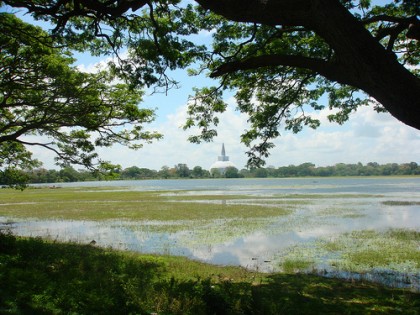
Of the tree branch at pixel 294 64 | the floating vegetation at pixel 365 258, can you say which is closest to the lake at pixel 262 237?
the floating vegetation at pixel 365 258

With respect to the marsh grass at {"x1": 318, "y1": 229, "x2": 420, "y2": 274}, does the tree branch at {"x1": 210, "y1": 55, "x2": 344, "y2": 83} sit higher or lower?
higher

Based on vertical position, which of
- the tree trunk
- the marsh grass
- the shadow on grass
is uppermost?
the tree trunk

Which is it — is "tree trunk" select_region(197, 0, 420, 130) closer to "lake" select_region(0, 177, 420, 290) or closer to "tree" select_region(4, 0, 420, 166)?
"tree" select_region(4, 0, 420, 166)

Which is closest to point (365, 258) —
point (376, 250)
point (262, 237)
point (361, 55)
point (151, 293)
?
point (376, 250)

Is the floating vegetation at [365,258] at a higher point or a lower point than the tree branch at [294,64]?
lower

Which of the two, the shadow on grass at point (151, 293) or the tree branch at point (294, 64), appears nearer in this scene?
the shadow on grass at point (151, 293)

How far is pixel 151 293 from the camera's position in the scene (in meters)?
5.90

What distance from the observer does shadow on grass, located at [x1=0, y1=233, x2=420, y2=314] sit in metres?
5.15

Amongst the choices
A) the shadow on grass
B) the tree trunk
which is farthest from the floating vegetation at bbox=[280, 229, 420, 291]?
the tree trunk

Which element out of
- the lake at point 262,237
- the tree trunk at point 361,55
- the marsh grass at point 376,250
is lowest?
the lake at point 262,237

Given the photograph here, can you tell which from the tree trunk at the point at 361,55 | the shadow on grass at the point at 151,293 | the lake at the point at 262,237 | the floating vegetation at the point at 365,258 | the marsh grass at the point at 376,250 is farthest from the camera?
the lake at the point at 262,237

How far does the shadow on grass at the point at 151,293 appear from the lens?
5.15 meters

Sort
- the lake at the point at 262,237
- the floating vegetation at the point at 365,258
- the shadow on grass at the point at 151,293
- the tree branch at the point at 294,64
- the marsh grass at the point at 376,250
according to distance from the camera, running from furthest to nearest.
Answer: the lake at the point at 262,237, the marsh grass at the point at 376,250, the floating vegetation at the point at 365,258, the tree branch at the point at 294,64, the shadow on grass at the point at 151,293

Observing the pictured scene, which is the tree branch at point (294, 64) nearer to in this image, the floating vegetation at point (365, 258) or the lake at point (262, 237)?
the floating vegetation at point (365, 258)
